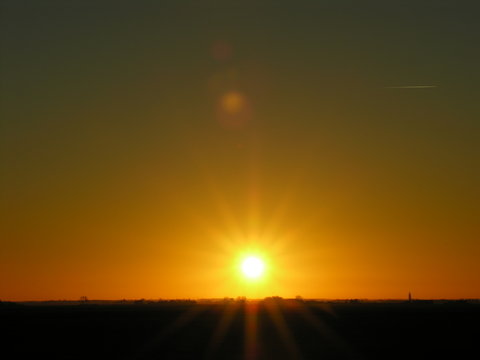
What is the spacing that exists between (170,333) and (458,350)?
28264mm

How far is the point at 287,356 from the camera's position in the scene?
52.3m

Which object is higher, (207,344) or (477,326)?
(477,326)

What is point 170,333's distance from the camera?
73875 mm

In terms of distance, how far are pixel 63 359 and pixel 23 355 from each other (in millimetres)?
3663

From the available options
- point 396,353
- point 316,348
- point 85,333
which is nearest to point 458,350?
point 396,353

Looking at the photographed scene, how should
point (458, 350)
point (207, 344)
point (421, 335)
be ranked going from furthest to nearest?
point (421, 335) < point (207, 344) < point (458, 350)

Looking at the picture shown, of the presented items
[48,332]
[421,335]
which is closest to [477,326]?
[421,335]

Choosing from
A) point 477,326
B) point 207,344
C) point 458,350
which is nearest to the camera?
point 458,350

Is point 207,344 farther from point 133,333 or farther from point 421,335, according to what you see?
point 421,335

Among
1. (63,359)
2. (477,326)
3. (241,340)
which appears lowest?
(63,359)

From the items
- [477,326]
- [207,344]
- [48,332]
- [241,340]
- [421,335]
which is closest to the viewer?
[207,344]

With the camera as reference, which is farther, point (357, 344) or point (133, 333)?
point (133, 333)

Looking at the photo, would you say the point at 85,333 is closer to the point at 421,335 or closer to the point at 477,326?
the point at 421,335

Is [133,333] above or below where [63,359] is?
above
